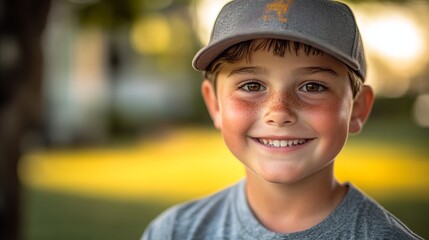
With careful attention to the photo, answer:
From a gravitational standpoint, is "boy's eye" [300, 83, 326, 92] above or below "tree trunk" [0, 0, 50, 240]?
above

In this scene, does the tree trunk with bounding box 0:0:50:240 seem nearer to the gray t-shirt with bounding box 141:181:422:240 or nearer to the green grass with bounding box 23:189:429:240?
the green grass with bounding box 23:189:429:240

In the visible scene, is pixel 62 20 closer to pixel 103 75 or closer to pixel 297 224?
pixel 103 75

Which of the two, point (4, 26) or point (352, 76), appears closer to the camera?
point (352, 76)

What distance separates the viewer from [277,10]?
1936 millimetres

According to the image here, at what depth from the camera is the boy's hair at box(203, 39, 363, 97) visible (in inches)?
76.7

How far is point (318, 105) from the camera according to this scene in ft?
6.42

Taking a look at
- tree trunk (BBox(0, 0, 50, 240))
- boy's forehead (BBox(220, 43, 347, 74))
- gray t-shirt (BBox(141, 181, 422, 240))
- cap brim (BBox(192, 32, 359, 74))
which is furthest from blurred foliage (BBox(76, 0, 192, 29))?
boy's forehead (BBox(220, 43, 347, 74))

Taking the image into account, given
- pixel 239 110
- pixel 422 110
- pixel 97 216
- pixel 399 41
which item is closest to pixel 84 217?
pixel 97 216

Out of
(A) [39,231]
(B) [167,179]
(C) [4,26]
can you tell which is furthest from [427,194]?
(C) [4,26]

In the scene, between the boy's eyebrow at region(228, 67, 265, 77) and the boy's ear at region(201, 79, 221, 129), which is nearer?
the boy's eyebrow at region(228, 67, 265, 77)

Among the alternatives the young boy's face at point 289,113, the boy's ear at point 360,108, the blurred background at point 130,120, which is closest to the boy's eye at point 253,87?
the young boy's face at point 289,113

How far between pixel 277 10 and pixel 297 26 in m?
0.08

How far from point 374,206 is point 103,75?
53.9ft

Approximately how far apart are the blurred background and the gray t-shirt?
3.14 m
